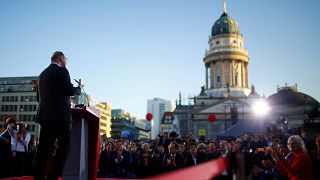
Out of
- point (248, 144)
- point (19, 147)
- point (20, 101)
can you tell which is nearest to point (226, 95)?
point (20, 101)

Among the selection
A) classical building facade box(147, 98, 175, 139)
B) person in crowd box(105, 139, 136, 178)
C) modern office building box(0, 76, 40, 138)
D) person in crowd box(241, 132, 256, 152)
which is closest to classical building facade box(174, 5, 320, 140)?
modern office building box(0, 76, 40, 138)

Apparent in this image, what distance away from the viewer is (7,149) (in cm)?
1014

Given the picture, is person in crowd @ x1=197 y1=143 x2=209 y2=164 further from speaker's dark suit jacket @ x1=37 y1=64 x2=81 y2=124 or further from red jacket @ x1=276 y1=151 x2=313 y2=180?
speaker's dark suit jacket @ x1=37 y1=64 x2=81 y2=124

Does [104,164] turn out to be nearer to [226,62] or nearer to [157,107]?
[226,62]

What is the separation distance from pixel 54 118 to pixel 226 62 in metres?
85.7

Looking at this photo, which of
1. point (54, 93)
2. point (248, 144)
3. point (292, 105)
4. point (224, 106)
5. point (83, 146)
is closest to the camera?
point (54, 93)

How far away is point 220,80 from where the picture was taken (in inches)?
3396

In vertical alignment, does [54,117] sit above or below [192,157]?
above

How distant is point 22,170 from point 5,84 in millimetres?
85630

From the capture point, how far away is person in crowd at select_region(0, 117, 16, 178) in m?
9.98

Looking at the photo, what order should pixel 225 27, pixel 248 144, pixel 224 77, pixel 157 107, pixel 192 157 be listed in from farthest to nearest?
pixel 157 107
pixel 225 27
pixel 224 77
pixel 248 144
pixel 192 157

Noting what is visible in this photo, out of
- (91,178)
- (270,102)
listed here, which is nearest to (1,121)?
(270,102)

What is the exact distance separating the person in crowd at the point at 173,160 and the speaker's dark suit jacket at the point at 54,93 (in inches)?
223

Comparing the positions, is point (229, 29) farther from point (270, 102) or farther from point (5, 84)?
point (5, 84)
